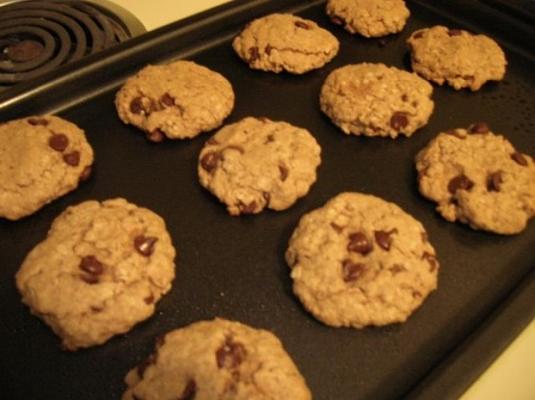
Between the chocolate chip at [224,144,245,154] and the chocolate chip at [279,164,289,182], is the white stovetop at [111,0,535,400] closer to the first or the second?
the chocolate chip at [279,164,289,182]

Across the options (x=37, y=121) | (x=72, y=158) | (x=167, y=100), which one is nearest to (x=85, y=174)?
(x=72, y=158)

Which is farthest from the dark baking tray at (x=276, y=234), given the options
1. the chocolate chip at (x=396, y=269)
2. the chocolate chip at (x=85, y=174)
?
the chocolate chip at (x=396, y=269)

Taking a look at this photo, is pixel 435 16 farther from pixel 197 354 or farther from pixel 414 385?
pixel 197 354

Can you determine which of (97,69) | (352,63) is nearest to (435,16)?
(352,63)

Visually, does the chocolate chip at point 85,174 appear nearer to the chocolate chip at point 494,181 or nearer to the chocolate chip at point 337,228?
the chocolate chip at point 337,228

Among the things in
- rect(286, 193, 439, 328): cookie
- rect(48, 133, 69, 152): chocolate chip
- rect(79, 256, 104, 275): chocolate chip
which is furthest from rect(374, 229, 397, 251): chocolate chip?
rect(48, 133, 69, 152): chocolate chip

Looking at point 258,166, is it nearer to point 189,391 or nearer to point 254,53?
point 254,53
